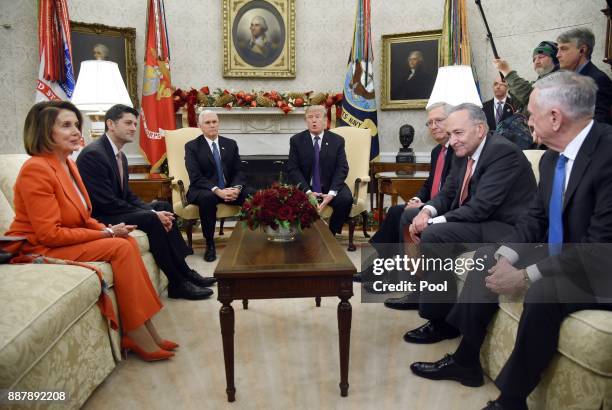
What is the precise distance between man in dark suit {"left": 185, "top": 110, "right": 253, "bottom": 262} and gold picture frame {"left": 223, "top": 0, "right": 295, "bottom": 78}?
227cm

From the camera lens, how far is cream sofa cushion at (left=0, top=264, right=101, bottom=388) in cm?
177

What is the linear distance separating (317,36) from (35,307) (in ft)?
21.1

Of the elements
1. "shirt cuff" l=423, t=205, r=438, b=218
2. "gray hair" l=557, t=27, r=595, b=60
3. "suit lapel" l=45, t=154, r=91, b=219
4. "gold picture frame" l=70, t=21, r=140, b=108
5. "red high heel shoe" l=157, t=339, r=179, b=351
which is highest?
"gold picture frame" l=70, t=21, r=140, b=108

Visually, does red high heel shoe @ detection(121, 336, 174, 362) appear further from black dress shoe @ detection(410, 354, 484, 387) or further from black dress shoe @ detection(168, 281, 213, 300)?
black dress shoe @ detection(410, 354, 484, 387)

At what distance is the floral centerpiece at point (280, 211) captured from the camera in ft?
9.64

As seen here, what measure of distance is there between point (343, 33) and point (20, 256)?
20.2 ft

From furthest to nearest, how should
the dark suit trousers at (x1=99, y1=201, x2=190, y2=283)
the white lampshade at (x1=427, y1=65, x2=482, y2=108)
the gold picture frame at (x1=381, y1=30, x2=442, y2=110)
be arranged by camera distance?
the gold picture frame at (x1=381, y1=30, x2=442, y2=110), the white lampshade at (x1=427, y1=65, x2=482, y2=108), the dark suit trousers at (x1=99, y1=201, x2=190, y2=283)

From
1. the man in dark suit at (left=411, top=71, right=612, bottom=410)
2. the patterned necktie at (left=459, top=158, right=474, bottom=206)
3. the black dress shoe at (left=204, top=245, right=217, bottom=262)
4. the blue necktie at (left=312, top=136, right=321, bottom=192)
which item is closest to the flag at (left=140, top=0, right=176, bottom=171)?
the black dress shoe at (left=204, top=245, right=217, bottom=262)

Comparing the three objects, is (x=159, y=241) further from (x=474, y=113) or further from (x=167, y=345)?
(x=474, y=113)

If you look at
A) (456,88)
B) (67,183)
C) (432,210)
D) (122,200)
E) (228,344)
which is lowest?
(228,344)

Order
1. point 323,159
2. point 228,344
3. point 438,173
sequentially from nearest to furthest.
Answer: point 228,344
point 438,173
point 323,159

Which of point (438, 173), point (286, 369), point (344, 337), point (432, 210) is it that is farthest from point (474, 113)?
point (286, 369)

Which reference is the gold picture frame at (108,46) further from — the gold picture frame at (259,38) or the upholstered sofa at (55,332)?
the upholstered sofa at (55,332)

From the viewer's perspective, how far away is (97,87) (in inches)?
181
